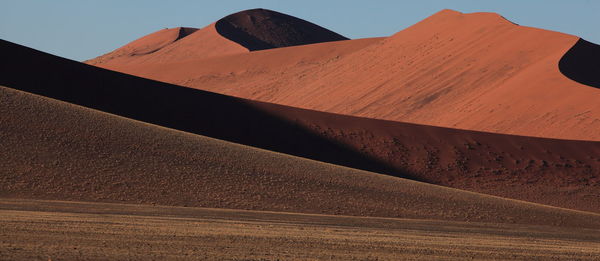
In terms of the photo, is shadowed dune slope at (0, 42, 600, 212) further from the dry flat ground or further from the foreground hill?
the foreground hill

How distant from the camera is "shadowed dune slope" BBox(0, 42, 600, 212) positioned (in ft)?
166

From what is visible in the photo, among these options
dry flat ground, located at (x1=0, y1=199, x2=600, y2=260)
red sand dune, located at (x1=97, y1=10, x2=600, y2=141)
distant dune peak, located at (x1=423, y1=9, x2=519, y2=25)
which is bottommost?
red sand dune, located at (x1=97, y1=10, x2=600, y2=141)

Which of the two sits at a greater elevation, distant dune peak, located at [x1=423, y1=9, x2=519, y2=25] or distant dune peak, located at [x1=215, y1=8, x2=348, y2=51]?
distant dune peak, located at [x1=423, y1=9, x2=519, y2=25]

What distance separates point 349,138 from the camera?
183 feet

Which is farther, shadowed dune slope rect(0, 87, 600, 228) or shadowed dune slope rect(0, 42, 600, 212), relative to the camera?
shadowed dune slope rect(0, 42, 600, 212)

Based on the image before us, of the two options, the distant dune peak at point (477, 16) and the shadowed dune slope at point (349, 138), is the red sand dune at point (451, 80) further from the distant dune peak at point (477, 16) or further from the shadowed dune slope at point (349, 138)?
the shadowed dune slope at point (349, 138)

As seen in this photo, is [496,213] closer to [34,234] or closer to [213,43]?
[34,234]

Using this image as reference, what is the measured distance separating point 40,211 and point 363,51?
79404 millimetres

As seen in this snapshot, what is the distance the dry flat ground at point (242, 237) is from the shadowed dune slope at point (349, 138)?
20695 millimetres

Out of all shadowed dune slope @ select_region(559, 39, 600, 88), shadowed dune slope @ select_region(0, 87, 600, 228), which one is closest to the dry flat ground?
shadowed dune slope @ select_region(0, 87, 600, 228)

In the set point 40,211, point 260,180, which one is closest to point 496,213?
point 260,180

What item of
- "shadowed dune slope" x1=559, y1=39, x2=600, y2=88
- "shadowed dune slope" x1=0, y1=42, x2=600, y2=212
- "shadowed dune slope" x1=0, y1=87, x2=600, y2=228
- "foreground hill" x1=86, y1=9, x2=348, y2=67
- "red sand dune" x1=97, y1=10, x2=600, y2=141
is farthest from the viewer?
"foreground hill" x1=86, y1=9, x2=348, y2=67

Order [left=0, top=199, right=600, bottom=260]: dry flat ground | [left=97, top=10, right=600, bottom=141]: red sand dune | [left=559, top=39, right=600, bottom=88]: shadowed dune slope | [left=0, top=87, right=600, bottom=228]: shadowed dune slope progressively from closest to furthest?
[left=0, top=199, right=600, bottom=260]: dry flat ground < [left=0, top=87, right=600, bottom=228]: shadowed dune slope < [left=97, top=10, right=600, bottom=141]: red sand dune < [left=559, top=39, right=600, bottom=88]: shadowed dune slope

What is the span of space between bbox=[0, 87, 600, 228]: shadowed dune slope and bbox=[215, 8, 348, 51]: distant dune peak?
109m
